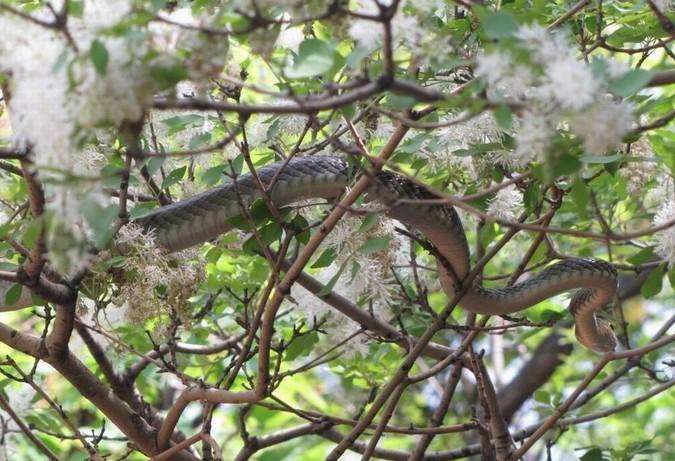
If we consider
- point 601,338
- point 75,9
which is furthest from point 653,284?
point 75,9

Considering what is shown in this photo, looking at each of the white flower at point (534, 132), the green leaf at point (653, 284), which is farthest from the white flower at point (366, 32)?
the green leaf at point (653, 284)

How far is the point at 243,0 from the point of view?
199 cm

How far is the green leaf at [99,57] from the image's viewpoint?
1.72 m

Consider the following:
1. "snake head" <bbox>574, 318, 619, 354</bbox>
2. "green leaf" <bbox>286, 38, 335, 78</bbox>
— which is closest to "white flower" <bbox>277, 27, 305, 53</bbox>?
"green leaf" <bbox>286, 38, 335, 78</bbox>

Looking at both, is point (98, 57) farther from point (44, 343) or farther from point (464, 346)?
point (464, 346)

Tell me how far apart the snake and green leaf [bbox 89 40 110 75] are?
5.80 feet

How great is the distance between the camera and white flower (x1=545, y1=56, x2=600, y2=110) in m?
1.78

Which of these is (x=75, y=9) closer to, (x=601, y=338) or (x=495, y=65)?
(x=495, y=65)

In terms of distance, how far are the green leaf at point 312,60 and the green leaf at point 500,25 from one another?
0.34 m

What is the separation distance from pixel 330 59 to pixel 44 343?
1.99m

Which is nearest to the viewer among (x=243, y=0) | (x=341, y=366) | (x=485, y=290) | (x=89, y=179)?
(x=89, y=179)

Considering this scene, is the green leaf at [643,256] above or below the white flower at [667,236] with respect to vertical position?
above

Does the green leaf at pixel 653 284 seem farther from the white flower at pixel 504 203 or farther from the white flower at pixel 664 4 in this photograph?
the white flower at pixel 664 4

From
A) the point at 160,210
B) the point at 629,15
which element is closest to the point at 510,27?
the point at 629,15
